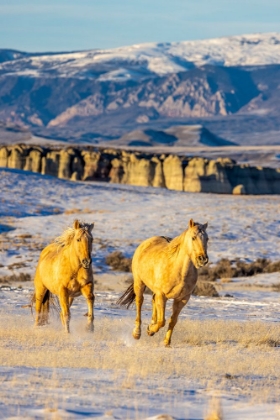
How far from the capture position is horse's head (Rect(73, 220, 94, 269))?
14.8m

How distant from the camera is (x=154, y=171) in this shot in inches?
2997

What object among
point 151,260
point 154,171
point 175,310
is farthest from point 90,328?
point 154,171

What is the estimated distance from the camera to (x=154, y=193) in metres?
60.7

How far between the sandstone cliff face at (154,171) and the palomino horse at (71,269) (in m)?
56.9

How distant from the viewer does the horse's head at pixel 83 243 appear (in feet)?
48.5

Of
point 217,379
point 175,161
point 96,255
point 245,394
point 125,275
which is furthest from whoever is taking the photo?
point 175,161

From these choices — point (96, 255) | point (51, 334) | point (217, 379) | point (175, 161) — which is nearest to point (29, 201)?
point (96, 255)

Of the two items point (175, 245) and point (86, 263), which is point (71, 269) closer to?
point (86, 263)

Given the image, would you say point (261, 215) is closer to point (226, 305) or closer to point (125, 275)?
point (125, 275)

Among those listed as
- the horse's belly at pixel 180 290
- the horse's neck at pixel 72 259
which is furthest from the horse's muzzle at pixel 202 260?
the horse's neck at pixel 72 259

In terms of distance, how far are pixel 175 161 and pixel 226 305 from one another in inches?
2053

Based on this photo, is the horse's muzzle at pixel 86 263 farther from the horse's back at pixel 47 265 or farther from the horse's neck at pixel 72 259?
the horse's back at pixel 47 265

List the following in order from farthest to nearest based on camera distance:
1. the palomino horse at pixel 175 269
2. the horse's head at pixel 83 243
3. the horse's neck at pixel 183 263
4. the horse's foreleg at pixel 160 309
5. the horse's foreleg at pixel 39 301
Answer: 1. the horse's foreleg at pixel 39 301
2. the horse's head at pixel 83 243
3. the horse's foreleg at pixel 160 309
4. the horse's neck at pixel 183 263
5. the palomino horse at pixel 175 269

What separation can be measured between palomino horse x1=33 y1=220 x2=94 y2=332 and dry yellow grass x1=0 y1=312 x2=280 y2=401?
1.85 feet
